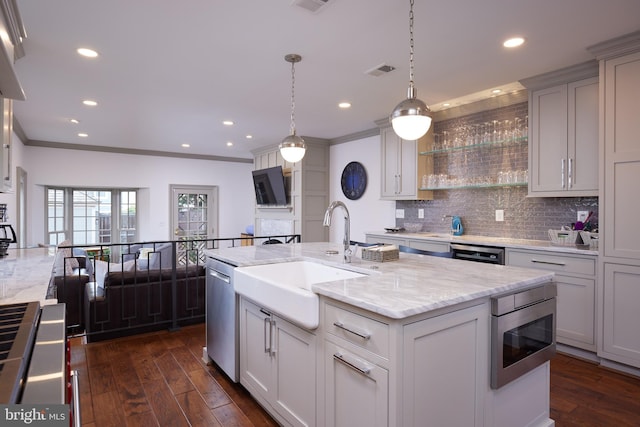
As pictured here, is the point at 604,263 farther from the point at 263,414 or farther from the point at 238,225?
the point at 238,225

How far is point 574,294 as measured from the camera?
298cm

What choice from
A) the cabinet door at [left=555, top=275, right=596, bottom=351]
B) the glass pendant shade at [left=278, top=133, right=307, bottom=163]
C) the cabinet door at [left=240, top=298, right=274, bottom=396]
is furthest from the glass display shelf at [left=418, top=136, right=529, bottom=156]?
the cabinet door at [left=240, top=298, right=274, bottom=396]

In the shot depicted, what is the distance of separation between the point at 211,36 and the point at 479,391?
272 cm

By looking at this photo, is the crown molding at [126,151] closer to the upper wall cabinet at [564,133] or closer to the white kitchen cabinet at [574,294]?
the upper wall cabinet at [564,133]

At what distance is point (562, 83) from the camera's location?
3234mm

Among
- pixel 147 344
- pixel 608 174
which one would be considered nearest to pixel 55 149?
pixel 147 344

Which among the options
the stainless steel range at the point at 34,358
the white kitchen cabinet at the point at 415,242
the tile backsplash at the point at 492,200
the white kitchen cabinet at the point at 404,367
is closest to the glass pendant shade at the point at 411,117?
the white kitchen cabinet at the point at 404,367

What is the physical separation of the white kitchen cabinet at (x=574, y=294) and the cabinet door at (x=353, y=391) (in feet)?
7.42

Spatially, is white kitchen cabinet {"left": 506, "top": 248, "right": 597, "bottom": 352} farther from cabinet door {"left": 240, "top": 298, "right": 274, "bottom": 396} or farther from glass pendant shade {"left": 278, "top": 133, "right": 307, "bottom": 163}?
cabinet door {"left": 240, "top": 298, "right": 274, "bottom": 396}

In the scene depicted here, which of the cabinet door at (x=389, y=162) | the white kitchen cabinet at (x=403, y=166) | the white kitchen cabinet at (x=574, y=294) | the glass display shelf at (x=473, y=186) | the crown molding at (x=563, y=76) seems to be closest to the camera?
the white kitchen cabinet at (x=574, y=294)

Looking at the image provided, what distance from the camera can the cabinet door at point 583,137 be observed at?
3.05m

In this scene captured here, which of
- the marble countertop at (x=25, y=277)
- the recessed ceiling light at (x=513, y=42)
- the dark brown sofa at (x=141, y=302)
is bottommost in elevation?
the dark brown sofa at (x=141, y=302)

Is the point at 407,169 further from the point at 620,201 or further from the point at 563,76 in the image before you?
the point at 620,201

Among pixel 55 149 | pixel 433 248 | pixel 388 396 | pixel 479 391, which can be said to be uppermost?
pixel 55 149
